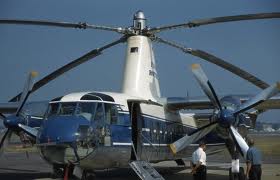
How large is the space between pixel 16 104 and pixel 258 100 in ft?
38.4

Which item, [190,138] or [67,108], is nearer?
[67,108]

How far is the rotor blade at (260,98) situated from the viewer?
16.0 meters

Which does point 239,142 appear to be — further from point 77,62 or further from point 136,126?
point 77,62

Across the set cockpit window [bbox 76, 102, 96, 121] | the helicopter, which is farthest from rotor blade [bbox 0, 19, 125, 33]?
cockpit window [bbox 76, 102, 96, 121]

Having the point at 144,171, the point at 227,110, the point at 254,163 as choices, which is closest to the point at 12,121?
the point at 144,171

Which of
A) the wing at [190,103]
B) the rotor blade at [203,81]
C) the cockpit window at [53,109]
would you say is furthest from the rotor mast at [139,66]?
the cockpit window at [53,109]

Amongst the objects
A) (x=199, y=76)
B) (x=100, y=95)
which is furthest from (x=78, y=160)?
(x=199, y=76)

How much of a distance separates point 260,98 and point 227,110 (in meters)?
1.49

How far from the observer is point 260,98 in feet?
53.3

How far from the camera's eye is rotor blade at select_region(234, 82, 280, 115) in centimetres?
1602

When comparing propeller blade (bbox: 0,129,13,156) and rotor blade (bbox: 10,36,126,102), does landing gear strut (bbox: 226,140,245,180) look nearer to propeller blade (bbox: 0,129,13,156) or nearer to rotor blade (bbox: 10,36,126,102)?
rotor blade (bbox: 10,36,126,102)

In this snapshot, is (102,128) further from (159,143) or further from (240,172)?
(240,172)

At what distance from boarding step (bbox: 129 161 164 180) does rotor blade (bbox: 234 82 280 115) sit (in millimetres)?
3788

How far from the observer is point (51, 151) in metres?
12.3
